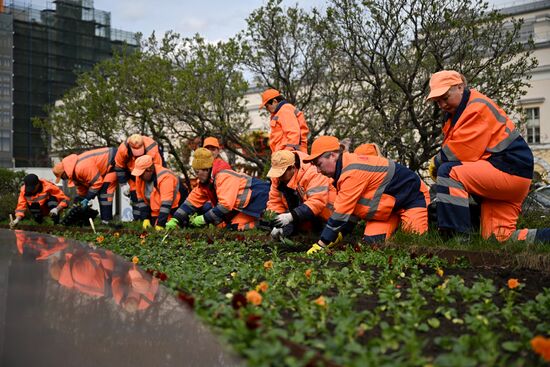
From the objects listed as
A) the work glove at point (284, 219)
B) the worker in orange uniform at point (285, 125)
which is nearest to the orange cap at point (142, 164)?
the worker in orange uniform at point (285, 125)

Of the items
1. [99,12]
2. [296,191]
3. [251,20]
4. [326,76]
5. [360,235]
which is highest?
[99,12]

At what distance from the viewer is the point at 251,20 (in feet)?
52.6

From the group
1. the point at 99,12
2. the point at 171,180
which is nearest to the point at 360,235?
the point at 171,180

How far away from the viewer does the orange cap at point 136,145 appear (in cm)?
1077

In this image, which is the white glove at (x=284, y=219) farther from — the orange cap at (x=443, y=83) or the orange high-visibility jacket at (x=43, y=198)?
the orange high-visibility jacket at (x=43, y=198)

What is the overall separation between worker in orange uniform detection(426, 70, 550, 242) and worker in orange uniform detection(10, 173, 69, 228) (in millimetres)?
9603

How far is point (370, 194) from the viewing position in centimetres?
641

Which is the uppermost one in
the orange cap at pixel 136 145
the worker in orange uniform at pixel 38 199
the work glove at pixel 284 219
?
the orange cap at pixel 136 145

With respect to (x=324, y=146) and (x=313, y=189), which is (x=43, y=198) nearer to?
(x=313, y=189)

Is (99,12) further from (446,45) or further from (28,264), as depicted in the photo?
(28,264)

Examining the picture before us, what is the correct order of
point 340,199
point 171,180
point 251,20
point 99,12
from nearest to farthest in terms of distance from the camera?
1. point 340,199
2. point 171,180
3. point 251,20
4. point 99,12

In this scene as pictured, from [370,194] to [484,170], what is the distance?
1.29m

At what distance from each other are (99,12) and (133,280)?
197 ft

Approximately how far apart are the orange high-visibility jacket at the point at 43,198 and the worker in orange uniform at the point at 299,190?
24.7 ft
